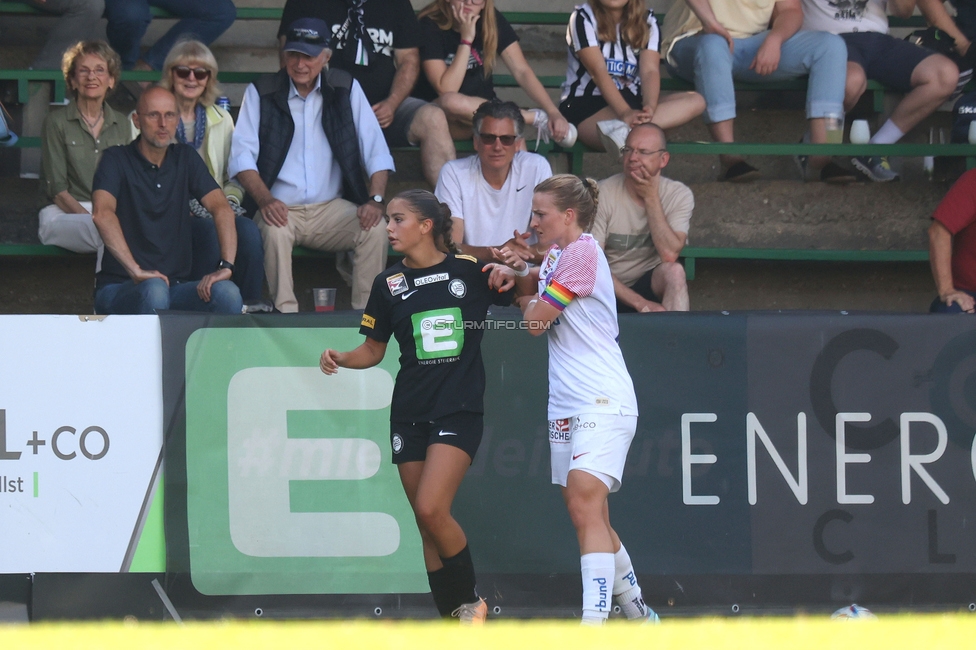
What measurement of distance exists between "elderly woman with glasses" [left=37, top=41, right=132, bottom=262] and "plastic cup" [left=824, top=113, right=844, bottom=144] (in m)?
4.57

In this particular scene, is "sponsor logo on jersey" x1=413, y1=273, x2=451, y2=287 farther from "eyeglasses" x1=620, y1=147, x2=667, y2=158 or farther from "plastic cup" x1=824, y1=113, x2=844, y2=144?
"plastic cup" x1=824, y1=113, x2=844, y2=144

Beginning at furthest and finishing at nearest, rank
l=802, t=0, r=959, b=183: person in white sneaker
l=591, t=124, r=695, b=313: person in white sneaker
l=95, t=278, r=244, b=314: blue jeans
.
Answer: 1. l=802, t=0, r=959, b=183: person in white sneaker
2. l=591, t=124, r=695, b=313: person in white sneaker
3. l=95, t=278, r=244, b=314: blue jeans

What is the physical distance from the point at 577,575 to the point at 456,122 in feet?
11.3

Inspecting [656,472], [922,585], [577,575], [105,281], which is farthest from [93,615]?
[922,585]

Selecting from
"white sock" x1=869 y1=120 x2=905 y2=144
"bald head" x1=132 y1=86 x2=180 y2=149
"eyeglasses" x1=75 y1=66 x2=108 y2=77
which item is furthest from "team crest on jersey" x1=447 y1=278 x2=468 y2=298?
"white sock" x1=869 y1=120 x2=905 y2=144

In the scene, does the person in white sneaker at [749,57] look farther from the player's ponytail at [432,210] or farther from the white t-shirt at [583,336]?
the white t-shirt at [583,336]

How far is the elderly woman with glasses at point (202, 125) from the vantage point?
22.0 feet

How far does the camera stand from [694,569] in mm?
5590

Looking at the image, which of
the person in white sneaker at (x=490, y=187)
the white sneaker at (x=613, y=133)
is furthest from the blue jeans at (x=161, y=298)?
the white sneaker at (x=613, y=133)

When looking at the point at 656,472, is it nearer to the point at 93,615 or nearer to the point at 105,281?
the point at 93,615

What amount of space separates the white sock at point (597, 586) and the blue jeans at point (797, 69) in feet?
13.4

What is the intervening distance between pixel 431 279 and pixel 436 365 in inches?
14.8

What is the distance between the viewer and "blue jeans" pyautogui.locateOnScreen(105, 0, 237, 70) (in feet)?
26.5

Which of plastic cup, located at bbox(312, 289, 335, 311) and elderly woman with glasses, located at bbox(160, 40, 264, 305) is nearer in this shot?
plastic cup, located at bbox(312, 289, 335, 311)
